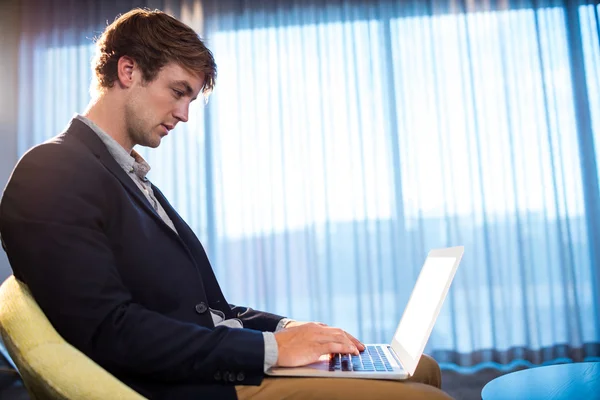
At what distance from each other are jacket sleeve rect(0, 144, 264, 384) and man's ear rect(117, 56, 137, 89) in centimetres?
44

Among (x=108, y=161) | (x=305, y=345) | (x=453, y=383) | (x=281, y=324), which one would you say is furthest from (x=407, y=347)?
(x=453, y=383)

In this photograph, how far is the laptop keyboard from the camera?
93 cm

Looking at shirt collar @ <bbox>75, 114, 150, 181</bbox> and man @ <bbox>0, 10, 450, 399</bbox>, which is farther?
shirt collar @ <bbox>75, 114, 150, 181</bbox>

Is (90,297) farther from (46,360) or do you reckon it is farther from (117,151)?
(117,151)

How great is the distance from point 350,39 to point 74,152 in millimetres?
2848

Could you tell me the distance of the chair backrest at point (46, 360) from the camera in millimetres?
747

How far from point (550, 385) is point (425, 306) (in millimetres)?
776

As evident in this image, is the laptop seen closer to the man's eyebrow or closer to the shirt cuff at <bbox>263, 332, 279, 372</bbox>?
the shirt cuff at <bbox>263, 332, 279, 372</bbox>

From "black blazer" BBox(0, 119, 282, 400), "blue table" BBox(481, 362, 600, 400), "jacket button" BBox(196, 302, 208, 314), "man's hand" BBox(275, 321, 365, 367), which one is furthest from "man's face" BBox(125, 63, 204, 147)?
"blue table" BBox(481, 362, 600, 400)

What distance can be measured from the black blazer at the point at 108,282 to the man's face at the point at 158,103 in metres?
0.32

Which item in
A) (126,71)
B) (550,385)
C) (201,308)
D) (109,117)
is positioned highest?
(126,71)

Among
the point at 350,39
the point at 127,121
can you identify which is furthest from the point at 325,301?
the point at 127,121

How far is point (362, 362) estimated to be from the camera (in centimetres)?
100

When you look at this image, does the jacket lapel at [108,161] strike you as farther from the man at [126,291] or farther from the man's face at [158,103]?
the man's face at [158,103]
